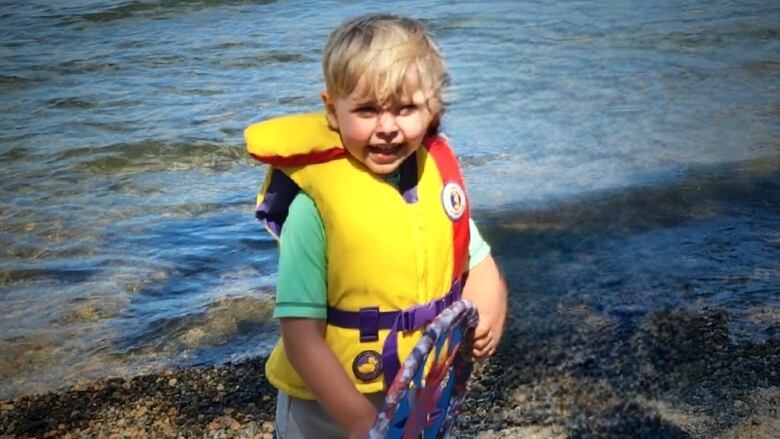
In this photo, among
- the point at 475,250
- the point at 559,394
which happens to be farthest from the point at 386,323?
the point at 559,394

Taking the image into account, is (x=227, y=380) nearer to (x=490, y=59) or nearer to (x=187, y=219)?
(x=187, y=219)

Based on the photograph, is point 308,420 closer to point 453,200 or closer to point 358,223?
point 358,223

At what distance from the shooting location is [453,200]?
9.68ft

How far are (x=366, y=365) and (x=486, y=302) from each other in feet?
1.58

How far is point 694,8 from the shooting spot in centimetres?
1295

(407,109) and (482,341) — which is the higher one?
(407,109)

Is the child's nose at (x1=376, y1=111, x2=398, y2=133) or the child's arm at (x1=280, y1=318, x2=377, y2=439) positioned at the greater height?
the child's nose at (x1=376, y1=111, x2=398, y2=133)

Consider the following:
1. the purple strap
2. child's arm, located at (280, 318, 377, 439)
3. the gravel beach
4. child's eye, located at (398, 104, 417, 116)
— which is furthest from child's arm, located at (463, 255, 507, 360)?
the gravel beach

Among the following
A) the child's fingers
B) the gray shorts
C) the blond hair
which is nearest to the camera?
the blond hair

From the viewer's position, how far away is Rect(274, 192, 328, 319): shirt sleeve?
105 inches

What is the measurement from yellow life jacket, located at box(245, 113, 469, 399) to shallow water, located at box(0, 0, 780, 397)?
110 centimetres

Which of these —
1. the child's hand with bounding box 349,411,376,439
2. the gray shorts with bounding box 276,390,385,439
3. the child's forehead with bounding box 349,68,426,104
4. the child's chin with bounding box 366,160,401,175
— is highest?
the child's forehead with bounding box 349,68,426,104

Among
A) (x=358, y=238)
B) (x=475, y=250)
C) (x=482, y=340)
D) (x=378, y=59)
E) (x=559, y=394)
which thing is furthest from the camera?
(x=559, y=394)

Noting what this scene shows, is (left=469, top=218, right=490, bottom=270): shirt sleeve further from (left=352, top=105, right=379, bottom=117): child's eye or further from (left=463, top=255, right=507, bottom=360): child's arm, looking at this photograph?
(left=352, top=105, right=379, bottom=117): child's eye
